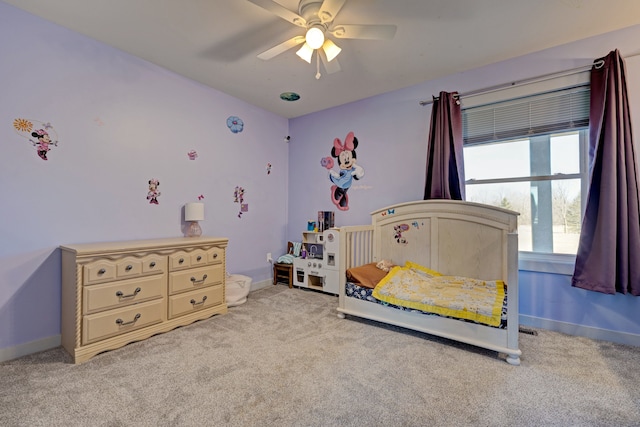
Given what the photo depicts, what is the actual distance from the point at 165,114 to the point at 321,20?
1.83 metres

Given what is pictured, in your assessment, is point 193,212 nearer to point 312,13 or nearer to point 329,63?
point 329,63

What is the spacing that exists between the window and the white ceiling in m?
0.50

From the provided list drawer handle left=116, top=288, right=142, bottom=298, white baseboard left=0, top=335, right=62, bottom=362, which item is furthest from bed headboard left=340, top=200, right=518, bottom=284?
white baseboard left=0, top=335, right=62, bottom=362

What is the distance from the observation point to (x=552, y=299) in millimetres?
2461

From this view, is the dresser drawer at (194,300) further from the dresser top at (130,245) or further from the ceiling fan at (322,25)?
the ceiling fan at (322,25)

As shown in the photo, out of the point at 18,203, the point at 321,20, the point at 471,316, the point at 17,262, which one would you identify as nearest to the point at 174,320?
the point at 17,262

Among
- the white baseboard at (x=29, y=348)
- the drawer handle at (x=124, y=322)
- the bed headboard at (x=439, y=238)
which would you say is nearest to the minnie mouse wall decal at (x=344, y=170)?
the bed headboard at (x=439, y=238)

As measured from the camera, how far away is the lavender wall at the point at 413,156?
7.35 feet

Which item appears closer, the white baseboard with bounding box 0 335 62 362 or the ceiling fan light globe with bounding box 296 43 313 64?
the white baseboard with bounding box 0 335 62 362

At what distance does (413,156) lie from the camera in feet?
10.4

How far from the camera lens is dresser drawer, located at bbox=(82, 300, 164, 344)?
6.37 feet

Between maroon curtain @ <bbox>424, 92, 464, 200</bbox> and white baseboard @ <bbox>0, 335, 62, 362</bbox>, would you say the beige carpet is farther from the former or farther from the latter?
maroon curtain @ <bbox>424, 92, 464, 200</bbox>

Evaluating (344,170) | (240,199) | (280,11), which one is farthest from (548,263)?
(240,199)

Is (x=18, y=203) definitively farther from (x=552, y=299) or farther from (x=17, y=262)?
(x=552, y=299)
